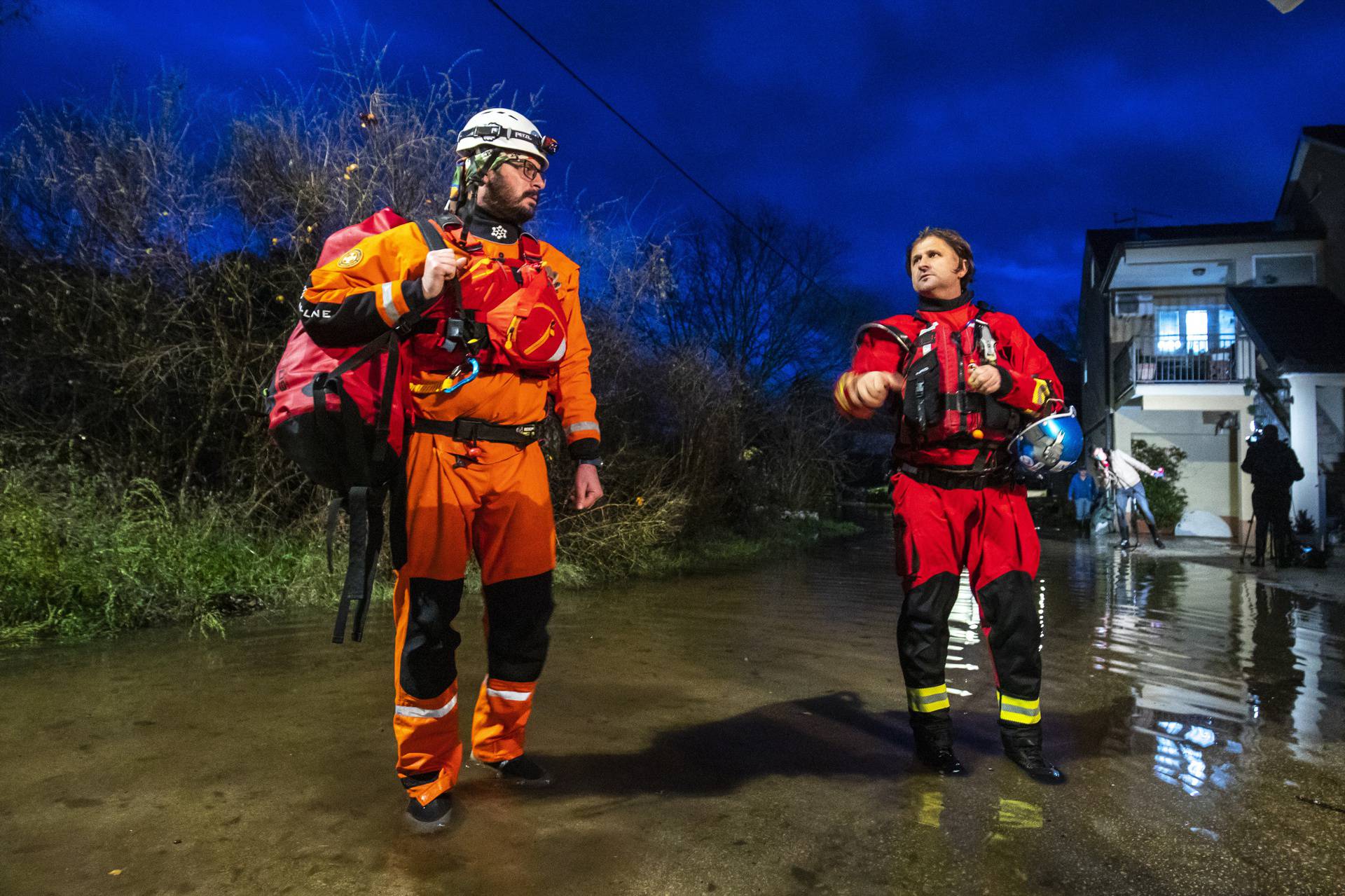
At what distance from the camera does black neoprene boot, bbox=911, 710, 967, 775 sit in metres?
3.58

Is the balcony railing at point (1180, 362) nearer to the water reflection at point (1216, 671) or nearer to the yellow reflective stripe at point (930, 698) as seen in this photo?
the water reflection at point (1216, 671)

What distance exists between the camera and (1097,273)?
29.3m

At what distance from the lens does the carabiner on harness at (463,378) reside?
10.2ft

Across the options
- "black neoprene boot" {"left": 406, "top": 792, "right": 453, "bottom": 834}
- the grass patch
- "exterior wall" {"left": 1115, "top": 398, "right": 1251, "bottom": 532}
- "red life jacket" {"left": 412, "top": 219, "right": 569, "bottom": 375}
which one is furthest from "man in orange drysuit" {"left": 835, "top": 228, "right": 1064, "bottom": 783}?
"exterior wall" {"left": 1115, "top": 398, "right": 1251, "bottom": 532}

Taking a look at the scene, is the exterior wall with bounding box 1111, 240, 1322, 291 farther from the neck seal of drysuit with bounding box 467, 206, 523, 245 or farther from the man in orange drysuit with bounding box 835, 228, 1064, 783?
→ the neck seal of drysuit with bounding box 467, 206, 523, 245

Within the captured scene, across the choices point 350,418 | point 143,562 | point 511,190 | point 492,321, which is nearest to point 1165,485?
point 143,562

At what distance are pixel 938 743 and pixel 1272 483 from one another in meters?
10.9

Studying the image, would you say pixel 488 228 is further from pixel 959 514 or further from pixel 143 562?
pixel 143 562

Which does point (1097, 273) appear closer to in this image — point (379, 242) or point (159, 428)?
point (159, 428)

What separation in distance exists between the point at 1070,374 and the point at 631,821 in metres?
45.7

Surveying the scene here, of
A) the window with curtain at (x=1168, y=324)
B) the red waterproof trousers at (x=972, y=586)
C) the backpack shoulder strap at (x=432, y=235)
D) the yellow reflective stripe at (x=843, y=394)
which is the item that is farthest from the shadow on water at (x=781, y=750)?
the window with curtain at (x=1168, y=324)

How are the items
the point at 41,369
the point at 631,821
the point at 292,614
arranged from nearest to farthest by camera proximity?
the point at 631,821 → the point at 292,614 → the point at 41,369

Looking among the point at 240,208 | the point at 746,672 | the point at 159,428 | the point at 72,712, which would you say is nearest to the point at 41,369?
the point at 159,428

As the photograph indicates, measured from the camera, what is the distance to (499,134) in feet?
10.9
